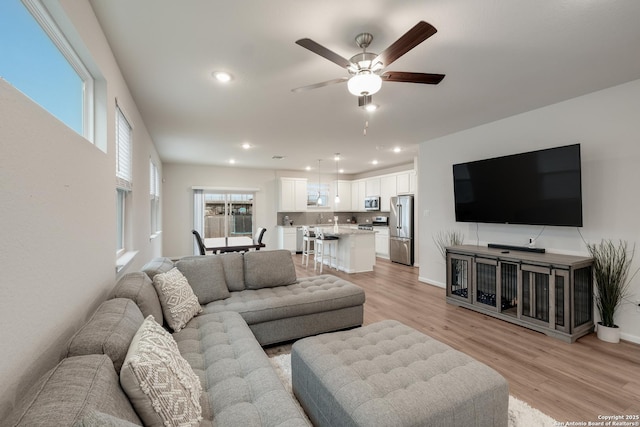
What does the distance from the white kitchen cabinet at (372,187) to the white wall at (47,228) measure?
22.9ft

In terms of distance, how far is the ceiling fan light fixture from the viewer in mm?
1959

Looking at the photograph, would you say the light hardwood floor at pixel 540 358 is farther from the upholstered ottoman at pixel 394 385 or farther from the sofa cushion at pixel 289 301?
the upholstered ottoman at pixel 394 385

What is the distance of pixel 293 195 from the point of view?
8.62 meters

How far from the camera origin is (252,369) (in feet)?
4.91

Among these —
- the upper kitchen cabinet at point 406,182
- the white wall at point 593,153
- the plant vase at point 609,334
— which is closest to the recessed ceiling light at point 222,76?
the white wall at point 593,153

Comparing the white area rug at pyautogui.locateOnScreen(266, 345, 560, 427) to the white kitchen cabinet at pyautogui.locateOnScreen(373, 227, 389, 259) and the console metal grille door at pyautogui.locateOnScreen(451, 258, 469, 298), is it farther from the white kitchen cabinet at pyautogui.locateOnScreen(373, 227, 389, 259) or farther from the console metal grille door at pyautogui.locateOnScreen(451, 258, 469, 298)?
the white kitchen cabinet at pyautogui.locateOnScreen(373, 227, 389, 259)

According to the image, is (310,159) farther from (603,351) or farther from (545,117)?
(603,351)

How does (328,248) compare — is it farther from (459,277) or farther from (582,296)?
(582,296)

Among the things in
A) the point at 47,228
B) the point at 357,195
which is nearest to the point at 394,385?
the point at 47,228

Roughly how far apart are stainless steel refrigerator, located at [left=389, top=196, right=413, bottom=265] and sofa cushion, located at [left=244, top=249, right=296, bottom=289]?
162 inches

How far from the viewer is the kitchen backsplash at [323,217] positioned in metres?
9.02

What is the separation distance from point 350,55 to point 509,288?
333 cm

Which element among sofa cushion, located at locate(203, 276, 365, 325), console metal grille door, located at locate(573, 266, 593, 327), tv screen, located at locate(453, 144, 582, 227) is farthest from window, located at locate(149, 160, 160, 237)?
console metal grille door, located at locate(573, 266, 593, 327)

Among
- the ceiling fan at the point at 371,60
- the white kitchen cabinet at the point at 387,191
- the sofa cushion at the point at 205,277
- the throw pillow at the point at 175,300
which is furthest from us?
the white kitchen cabinet at the point at 387,191
